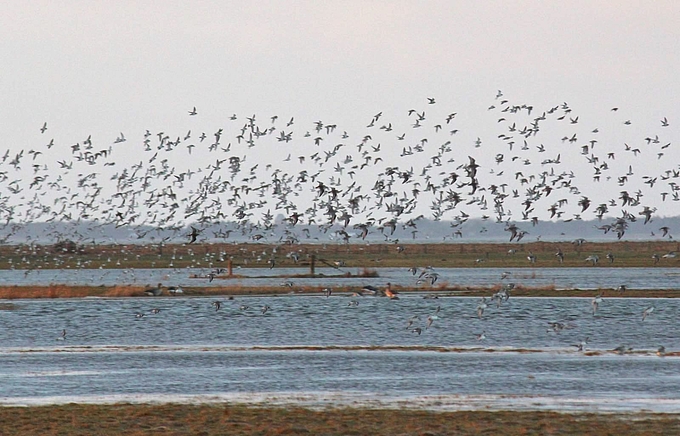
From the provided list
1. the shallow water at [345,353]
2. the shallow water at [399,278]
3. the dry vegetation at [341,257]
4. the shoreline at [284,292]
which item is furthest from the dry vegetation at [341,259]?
the shallow water at [345,353]

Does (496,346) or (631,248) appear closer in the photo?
(496,346)

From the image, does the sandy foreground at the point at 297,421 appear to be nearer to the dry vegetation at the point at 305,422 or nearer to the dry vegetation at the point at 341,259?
the dry vegetation at the point at 305,422

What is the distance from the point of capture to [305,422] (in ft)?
67.0

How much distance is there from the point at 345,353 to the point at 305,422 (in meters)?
15.5

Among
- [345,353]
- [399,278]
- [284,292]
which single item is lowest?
[345,353]

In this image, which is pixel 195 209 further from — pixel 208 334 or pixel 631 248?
pixel 631 248

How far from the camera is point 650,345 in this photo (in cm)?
3738

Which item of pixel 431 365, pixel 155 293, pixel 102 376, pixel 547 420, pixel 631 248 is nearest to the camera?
pixel 547 420

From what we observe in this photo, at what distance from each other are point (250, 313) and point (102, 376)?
74.8 ft

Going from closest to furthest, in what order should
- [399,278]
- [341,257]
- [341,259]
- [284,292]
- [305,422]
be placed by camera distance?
1. [305,422]
2. [284,292]
3. [399,278]
4. [341,259]
5. [341,257]

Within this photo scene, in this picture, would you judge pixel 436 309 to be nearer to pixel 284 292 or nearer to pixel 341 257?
pixel 284 292

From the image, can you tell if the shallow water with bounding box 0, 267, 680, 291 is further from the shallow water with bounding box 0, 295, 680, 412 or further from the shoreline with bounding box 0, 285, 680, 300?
the shallow water with bounding box 0, 295, 680, 412

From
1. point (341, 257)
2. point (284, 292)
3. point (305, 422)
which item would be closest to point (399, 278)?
point (284, 292)

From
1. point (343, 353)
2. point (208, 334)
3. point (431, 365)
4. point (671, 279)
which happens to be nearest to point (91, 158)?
point (208, 334)
